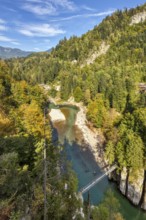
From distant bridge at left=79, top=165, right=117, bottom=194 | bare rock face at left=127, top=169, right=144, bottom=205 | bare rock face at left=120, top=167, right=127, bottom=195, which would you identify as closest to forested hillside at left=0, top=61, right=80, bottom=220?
distant bridge at left=79, top=165, right=117, bottom=194

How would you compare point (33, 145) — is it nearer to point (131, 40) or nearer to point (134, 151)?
point (134, 151)

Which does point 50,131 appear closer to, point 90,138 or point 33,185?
point 90,138

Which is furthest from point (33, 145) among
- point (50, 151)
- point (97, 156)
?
point (97, 156)

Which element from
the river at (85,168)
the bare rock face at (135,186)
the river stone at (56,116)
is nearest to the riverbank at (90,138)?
the river stone at (56,116)

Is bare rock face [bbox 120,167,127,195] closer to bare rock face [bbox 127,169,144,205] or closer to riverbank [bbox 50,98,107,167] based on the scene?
bare rock face [bbox 127,169,144,205]

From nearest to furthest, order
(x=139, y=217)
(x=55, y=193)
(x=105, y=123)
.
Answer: (x=55, y=193)
(x=139, y=217)
(x=105, y=123)
